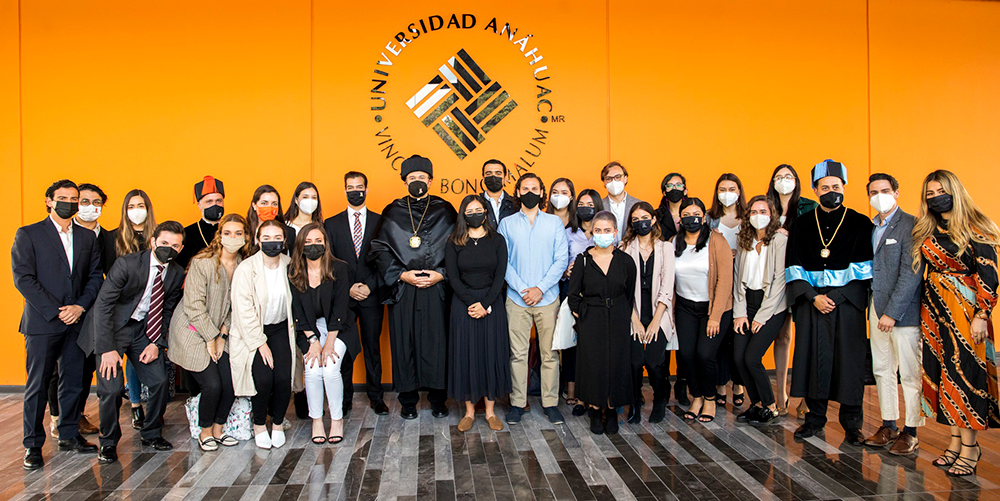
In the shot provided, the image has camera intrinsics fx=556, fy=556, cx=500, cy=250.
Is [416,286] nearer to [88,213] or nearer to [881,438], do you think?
[88,213]

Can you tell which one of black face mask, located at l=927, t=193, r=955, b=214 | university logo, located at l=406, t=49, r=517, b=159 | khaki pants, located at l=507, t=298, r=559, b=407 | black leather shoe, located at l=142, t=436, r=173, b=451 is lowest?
black leather shoe, located at l=142, t=436, r=173, b=451

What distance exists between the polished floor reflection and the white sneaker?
0.07m

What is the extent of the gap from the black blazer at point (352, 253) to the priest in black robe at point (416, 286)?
0.11 meters

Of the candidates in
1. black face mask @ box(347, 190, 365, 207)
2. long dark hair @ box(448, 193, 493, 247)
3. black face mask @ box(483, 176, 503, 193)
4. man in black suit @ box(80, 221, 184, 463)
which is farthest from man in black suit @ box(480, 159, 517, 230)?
man in black suit @ box(80, 221, 184, 463)

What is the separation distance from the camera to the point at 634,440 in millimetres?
3500

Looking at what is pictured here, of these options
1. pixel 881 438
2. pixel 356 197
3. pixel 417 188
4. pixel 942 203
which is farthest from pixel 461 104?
pixel 881 438

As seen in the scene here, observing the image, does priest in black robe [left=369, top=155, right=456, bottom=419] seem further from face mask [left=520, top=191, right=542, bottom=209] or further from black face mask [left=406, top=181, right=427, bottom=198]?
face mask [left=520, top=191, right=542, bottom=209]

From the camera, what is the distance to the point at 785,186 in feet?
12.9

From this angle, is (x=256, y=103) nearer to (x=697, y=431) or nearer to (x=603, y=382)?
(x=603, y=382)

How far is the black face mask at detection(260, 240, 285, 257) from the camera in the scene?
3.43 m

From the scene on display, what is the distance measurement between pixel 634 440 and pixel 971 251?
2124mm

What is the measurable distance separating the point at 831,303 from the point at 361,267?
3198mm

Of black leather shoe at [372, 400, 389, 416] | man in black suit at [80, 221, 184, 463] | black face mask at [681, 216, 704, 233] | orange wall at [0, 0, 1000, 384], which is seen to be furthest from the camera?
orange wall at [0, 0, 1000, 384]

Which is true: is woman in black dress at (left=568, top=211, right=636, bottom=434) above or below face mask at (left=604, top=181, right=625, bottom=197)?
below
